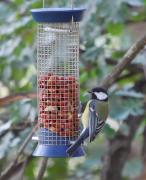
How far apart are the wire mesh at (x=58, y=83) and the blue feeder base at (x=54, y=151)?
0.12 feet

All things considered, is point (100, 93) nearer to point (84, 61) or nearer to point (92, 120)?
point (92, 120)

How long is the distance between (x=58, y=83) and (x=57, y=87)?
0.02 metres

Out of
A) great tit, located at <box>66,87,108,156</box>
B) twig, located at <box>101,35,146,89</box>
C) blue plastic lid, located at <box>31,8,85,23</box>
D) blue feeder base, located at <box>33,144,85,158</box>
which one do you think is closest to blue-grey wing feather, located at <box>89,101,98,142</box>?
great tit, located at <box>66,87,108,156</box>

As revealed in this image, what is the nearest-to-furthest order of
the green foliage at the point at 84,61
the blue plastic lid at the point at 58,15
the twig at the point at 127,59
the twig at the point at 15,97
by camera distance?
A: the blue plastic lid at the point at 58,15 → the twig at the point at 127,59 → the twig at the point at 15,97 → the green foliage at the point at 84,61

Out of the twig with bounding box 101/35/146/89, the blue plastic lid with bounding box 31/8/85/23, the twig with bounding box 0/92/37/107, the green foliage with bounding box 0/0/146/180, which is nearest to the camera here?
the blue plastic lid with bounding box 31/8/85/23

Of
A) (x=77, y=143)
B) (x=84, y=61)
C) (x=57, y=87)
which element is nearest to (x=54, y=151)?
(x=77, y=143)

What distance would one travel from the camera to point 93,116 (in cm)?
356

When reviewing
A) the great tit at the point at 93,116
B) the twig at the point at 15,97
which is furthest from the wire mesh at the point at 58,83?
the twig at the point at 15,97

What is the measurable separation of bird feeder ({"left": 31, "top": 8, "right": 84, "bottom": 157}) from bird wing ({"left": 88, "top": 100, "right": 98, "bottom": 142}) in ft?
0.37

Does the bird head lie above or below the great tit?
above

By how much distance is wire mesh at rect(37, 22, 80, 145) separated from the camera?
3.66 metres

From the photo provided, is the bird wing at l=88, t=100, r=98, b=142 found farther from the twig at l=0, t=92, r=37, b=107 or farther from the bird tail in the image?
the twig at l=0, t=92, r=37, b=107

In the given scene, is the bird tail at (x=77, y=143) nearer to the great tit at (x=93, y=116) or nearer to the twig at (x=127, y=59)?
the great tit at (x=93, y=116)

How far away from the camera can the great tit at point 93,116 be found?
3.49 meters
